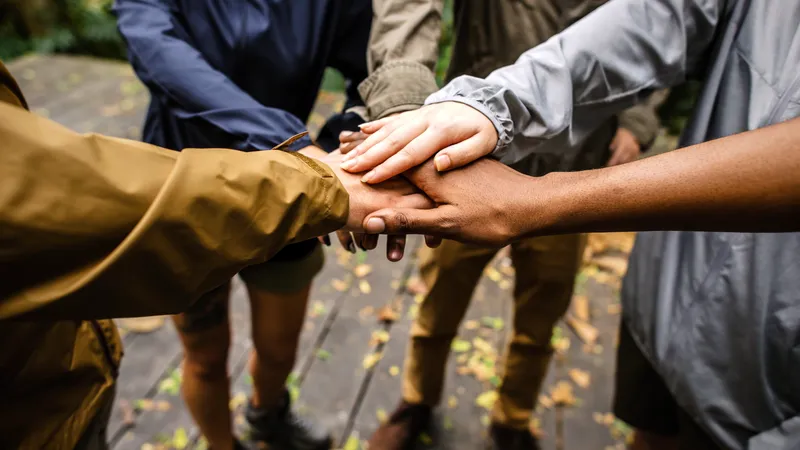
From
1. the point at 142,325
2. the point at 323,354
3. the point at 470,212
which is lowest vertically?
the point at 142,325

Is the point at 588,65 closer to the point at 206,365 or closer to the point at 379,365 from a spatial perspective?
the point at 206,365

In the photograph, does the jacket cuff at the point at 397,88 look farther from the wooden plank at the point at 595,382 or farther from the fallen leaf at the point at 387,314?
the wooden plank at the point at 595,382

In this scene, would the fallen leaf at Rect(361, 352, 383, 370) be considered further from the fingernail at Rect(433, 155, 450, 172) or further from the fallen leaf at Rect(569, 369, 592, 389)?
the fingernail at Rect(433, 155, 450, 172)

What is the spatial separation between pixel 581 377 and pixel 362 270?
1.59m

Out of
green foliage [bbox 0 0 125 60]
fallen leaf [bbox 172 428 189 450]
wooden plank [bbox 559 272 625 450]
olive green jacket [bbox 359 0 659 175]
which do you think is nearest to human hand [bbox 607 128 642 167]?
olive green jacket [bbox 359 0 659 175]

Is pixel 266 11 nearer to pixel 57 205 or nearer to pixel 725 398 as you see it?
pixel 57 205

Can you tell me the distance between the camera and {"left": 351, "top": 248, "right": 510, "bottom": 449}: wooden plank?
270cm

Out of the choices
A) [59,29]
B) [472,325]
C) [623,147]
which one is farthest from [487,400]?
[59,29]

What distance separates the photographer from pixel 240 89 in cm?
165

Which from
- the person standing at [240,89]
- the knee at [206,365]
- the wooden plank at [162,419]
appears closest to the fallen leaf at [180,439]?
the wooden plank at [162,419]

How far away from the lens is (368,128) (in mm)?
1557

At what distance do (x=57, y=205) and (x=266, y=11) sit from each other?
3.41 ft

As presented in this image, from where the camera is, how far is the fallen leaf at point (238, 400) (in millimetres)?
2762

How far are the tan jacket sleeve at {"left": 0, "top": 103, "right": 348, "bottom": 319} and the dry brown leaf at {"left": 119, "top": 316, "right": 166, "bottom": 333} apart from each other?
7.77 ft
